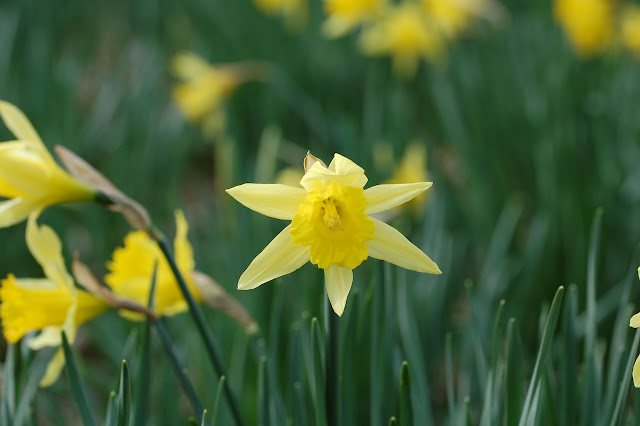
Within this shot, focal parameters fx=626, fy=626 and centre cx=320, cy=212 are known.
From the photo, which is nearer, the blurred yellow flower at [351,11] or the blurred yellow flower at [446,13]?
the blurred yellow flower at [351,11]

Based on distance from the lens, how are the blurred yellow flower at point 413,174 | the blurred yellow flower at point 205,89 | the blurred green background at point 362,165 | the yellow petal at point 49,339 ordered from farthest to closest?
1. the blurred yellow flower at point 205,89
2. the blurred yellow flower at point 413,174
3. the blurred green background at point 362,165
4. the yellow petal at point 49,339

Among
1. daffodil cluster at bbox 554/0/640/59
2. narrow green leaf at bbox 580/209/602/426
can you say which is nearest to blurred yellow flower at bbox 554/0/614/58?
daffodil cluster at bbox 554/0/640/59

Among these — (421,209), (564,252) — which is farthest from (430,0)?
(564,252)

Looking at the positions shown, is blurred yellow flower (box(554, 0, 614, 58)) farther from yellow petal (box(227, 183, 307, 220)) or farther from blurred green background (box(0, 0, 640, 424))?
yellow petal (box(227, 183, 307, 220))

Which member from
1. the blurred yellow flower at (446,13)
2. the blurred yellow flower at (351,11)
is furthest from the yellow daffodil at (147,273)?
the blurred yellow flower at (446,13)

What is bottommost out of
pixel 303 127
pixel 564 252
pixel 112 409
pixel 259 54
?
pixel 112 409

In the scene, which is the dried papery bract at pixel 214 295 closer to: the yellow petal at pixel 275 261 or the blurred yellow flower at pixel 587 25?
the yellow petal at pixel 275 261

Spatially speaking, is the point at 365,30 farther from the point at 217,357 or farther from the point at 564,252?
the point at 217,357
